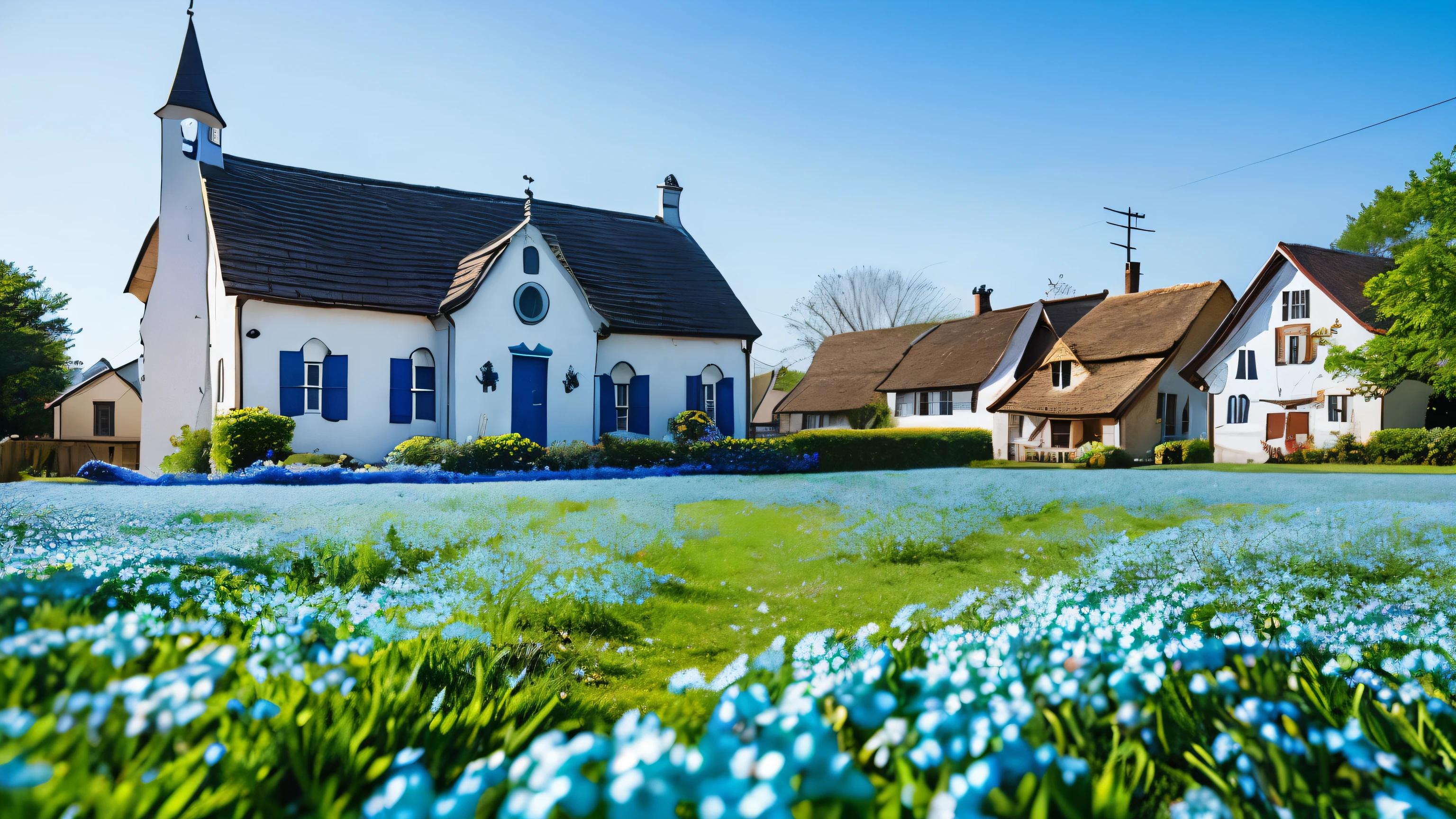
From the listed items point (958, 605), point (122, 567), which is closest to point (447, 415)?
point (122, 567)

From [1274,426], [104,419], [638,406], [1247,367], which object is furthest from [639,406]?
[104,419]

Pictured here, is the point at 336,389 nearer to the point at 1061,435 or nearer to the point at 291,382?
the point at 291,382

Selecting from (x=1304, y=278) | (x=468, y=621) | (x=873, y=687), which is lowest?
(x=468, y=621)

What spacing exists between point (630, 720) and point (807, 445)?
18920 millimetres

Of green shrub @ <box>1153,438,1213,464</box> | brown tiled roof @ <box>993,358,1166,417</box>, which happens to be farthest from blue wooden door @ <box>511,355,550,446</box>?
green shrub @ <box>1153,438,1213,464</box>

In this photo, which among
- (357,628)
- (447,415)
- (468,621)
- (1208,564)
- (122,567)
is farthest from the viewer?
(447,415)

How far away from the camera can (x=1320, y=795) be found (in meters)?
1.90

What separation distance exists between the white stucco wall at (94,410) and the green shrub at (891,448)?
28.5 metres

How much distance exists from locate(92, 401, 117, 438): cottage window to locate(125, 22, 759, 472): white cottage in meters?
13.2

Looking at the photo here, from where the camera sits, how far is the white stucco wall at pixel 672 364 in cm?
2161

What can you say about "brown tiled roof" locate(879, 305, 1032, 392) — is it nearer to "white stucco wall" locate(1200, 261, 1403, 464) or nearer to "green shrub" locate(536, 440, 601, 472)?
"white stucco wall" locate(1200, 261, 1403, 464)

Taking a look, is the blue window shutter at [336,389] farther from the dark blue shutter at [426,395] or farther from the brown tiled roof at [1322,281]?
the brown tiled roof at [1322,281]

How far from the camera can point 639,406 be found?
71.4 ft

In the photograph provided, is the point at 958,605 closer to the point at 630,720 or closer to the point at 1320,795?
the point at 1320,795
